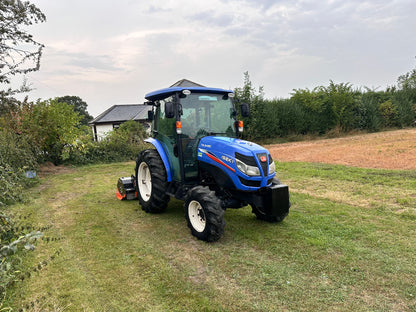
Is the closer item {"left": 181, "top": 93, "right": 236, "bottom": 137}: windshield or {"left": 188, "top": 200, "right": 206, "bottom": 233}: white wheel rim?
{"left": 188, "top": 200, "right": 206, "bottom": 233}: white wheel rim

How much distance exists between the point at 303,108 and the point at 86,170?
14671 mm

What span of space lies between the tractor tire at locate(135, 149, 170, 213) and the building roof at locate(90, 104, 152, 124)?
25.0 meters

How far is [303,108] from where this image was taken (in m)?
20.7

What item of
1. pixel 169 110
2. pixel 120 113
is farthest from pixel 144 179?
pixel 120 113

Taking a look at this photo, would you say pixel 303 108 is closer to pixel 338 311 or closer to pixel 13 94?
pixel 13 94

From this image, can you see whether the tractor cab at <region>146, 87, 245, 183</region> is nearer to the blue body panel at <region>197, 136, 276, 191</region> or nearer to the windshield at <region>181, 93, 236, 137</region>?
the windshield at <region>181, 93, 236, 137</region>

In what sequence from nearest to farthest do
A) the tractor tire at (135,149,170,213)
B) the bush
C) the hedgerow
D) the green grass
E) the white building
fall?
the green grass, the tractor tire at (135,149,170,213), the bush, the hedgerow, the white building

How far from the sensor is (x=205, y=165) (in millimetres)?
4766

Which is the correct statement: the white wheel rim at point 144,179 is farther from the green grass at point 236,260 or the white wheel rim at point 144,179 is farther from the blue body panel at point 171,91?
the blue body panel at point 171,91

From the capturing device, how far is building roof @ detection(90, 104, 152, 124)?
32.1 meters

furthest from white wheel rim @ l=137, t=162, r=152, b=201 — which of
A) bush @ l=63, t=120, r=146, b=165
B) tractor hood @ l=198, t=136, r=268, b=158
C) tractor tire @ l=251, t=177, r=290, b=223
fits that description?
bush @ l=63, t=120, r=146, b=165

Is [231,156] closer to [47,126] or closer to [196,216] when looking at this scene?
[196,216]

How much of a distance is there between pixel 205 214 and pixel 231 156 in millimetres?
882

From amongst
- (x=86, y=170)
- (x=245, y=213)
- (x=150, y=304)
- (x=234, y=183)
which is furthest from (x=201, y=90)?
(x=86, y=170)
